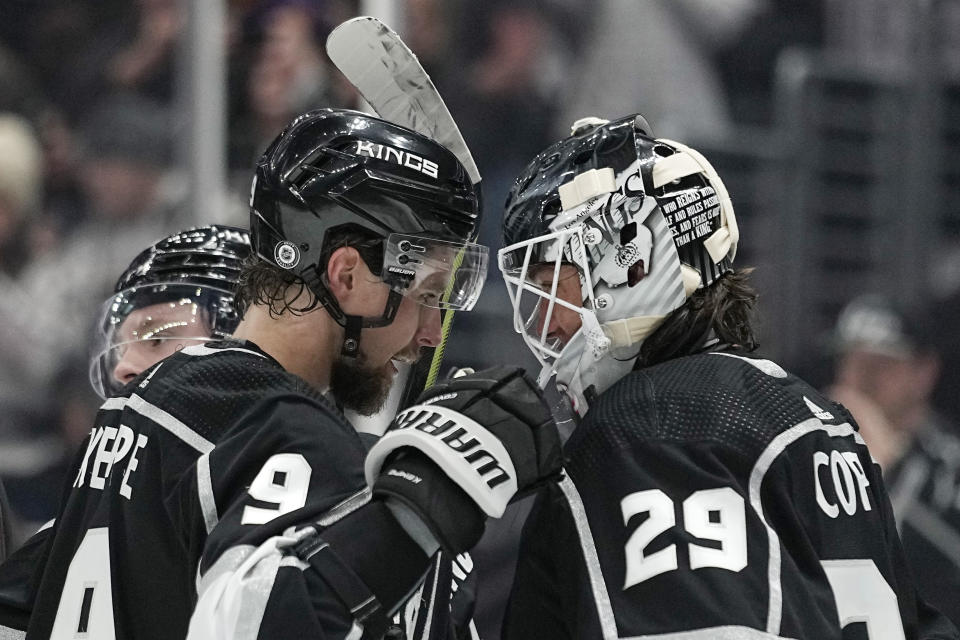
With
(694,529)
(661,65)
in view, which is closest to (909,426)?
(661,65)

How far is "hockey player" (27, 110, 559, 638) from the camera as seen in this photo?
1753 millimetres

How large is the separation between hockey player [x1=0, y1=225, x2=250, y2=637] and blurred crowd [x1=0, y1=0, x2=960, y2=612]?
209 centimetres

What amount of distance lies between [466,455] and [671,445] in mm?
310

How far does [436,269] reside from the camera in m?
2.27

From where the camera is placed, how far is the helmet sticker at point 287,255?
2.20 meters

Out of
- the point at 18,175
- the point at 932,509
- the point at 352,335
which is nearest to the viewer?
the point at 352,335

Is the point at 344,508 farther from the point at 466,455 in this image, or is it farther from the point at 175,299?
the point at 175,299

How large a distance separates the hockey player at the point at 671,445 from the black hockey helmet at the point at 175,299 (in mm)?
894

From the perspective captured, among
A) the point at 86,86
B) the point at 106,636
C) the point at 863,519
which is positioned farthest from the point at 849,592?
the point at 86,86

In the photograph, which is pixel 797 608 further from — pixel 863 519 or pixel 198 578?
pixel 198 578

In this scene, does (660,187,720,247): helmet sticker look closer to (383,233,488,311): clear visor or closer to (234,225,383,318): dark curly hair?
(383,233,488,311): clear visor

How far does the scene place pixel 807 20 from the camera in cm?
532

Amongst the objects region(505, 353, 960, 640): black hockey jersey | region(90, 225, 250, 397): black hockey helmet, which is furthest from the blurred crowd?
region(505, 353, 960, 640): black hockey jersey

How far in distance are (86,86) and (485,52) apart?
66.1 inches
